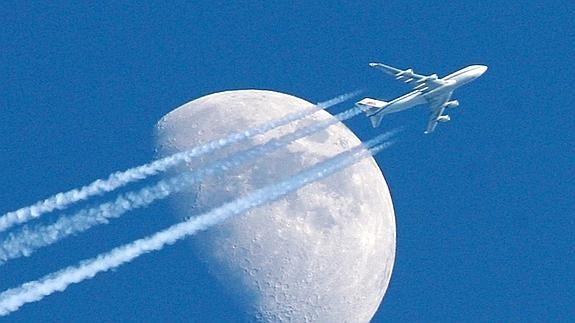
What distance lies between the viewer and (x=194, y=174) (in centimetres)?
12794

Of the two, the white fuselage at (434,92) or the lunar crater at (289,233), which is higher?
the white fuselage at (434,92)

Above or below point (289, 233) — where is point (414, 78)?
above

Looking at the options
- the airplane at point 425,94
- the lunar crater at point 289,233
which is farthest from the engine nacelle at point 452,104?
the lunar crater at point 289,233

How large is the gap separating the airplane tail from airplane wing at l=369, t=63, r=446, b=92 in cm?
397

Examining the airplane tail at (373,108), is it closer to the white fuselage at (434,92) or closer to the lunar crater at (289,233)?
the white fuselage at (434,92)

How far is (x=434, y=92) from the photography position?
140875 millimetres

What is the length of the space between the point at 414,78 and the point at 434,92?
280 cm

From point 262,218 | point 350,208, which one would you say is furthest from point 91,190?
→ point 350,208

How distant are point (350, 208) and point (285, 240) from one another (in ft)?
28.0

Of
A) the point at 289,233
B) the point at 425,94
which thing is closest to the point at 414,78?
the point at 425,94

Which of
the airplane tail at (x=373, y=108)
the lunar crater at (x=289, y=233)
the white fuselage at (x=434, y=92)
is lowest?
the lunar crater at (x=289, y=233)

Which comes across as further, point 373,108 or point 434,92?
point 373,108

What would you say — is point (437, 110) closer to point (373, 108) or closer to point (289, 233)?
point (373, 108)

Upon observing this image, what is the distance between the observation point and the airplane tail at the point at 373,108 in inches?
5620
